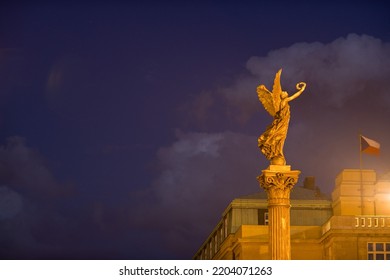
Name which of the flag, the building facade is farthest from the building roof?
the flag

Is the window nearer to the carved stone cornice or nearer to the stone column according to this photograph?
the stone column

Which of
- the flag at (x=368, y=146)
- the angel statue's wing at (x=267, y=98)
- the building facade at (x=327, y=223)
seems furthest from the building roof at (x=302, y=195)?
the angel statue's wing at (x=267, y=98)

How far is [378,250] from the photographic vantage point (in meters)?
74.5

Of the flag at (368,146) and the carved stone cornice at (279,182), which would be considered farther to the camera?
the flag at (368,146)

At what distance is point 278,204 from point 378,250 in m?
37.6

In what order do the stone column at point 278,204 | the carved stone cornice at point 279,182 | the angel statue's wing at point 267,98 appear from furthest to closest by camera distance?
the angel statue's wing at point 267,98, the carved stone cornice at point 279,182, the stone column at point 278,204

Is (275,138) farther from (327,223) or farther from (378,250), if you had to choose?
(327,223)

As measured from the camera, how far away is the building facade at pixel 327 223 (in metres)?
74.2

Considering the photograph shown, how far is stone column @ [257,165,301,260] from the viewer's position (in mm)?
38281

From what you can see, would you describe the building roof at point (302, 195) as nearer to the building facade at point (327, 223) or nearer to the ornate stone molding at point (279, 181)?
the building facade at point (327, 223)

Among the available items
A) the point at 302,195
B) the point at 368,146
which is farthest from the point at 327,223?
the point at 302,195

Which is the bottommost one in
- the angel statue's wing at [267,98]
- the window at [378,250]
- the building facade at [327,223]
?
the angel statue's wing at [267,98]

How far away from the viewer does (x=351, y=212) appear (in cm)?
8219

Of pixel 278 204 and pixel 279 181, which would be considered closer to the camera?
pixel 279 181
